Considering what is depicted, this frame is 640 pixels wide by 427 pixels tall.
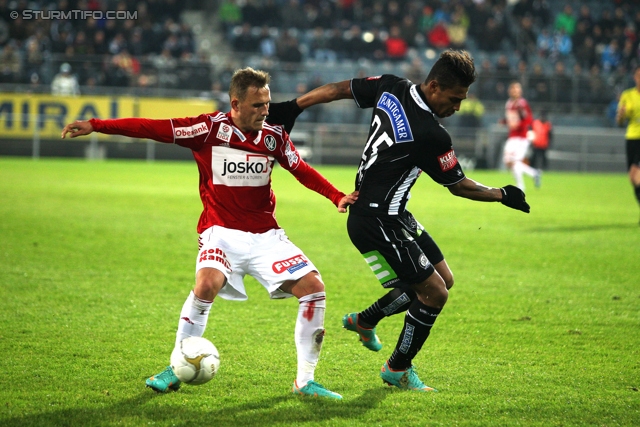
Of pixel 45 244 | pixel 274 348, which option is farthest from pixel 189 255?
pixel 274 348

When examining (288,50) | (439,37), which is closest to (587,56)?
(439,37)

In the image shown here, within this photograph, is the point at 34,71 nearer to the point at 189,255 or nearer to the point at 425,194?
the point at 425,194

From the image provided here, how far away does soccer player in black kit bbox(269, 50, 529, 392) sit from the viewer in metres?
4.60

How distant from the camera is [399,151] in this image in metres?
4.66

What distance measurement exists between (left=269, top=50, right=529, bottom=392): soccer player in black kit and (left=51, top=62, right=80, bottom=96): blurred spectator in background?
72.0 ft

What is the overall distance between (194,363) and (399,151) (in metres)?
1.73

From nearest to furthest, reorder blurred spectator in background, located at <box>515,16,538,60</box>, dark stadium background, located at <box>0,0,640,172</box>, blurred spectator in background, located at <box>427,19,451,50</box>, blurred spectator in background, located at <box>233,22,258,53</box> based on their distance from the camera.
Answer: dark stadium background, located at <box>0,0,640,172</box> < blurred spectator in background, located at <box>233,22,258,53</box> < blurred spectator in background, located at <box>427,19,451,50</box> < blurred spectator in background, located at <box>515,16,538,60</box>

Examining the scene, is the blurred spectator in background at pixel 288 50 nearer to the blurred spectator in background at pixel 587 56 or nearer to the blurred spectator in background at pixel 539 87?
the blurred spectator in background at pixel 539 87

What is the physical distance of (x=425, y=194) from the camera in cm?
1816

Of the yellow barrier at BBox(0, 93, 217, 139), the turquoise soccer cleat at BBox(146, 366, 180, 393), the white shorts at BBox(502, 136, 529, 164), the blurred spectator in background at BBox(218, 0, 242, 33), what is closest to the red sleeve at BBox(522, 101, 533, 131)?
the white shorts at BBox(502, 136, 529, 164)

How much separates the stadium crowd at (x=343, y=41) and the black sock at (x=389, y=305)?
21.8m

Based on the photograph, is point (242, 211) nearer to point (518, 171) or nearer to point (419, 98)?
point (419, 98)

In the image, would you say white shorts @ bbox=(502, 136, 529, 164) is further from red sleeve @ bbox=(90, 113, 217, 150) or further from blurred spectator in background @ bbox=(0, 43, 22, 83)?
blurred spectator in background @ bbox=(0, 43, 22, 83)

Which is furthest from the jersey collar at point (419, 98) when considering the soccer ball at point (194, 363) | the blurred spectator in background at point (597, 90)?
the blurred spectator in background at point (597, 90)
